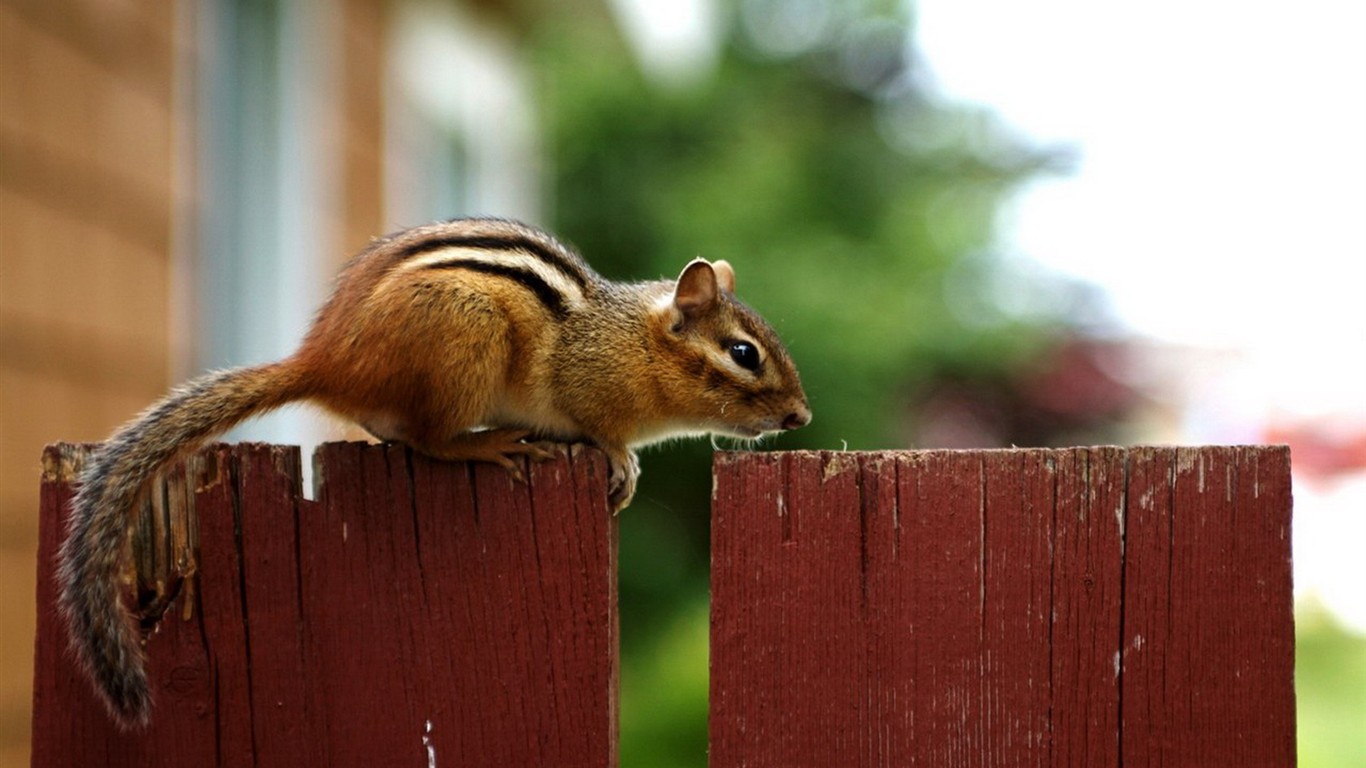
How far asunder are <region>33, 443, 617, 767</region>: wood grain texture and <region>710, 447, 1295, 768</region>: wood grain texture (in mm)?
233

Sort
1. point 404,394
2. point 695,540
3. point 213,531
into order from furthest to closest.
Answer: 1. point 695,540
2. point 404,394
3. point 213,531

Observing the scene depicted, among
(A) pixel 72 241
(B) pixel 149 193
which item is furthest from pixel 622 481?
(B) pixel 149 193

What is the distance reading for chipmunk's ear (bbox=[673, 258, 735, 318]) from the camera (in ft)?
11.4

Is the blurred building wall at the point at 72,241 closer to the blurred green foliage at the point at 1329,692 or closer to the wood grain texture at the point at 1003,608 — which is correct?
the wood grain texture at the point at 1003,608

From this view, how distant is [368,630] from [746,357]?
1646 mm

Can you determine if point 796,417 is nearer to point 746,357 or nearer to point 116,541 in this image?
point 746,357

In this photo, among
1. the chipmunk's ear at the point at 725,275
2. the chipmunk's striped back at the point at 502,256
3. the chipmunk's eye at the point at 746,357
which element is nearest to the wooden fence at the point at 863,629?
the chipmunk's striped back at the point at 502,256

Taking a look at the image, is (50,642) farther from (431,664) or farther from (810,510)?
(810,510)

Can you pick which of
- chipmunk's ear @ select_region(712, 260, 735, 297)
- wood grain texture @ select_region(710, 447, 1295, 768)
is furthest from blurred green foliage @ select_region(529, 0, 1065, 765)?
wood grain texture @ select_region(710, 447, 1295, 768)

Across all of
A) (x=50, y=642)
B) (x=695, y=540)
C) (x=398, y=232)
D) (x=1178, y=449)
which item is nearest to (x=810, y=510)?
(x=1178, y=449)

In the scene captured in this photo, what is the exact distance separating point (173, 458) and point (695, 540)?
727 cm

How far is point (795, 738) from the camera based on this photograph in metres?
2.13

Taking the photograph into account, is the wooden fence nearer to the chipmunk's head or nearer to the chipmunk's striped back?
the chipmunk's striped back

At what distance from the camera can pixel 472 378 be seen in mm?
2857
